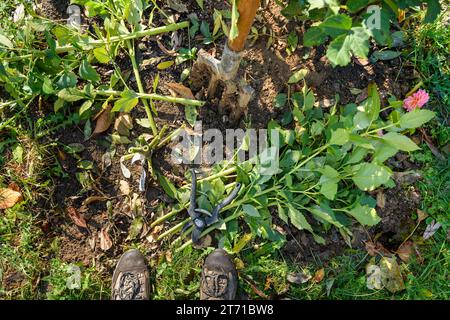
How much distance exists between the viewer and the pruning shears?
1763mm

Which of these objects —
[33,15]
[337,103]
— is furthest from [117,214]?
[337,103]

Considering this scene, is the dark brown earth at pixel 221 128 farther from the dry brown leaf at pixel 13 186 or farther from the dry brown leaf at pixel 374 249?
the dry brown leaf at pixel 13 186

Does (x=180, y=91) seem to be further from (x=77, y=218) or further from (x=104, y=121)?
(x=77, y=218)

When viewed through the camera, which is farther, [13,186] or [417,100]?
[13,186]

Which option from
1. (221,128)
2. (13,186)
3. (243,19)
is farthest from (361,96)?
(13,186)

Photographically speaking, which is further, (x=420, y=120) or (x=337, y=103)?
(x=337, y=103)

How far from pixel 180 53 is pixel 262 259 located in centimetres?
92

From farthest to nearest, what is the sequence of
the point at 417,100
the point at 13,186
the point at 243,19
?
1. the point at 13,186
2. the point at 417,100
3. the point at 243,19

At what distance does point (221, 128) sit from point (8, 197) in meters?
0.91

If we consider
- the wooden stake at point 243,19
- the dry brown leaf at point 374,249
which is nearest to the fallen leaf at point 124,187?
the wooden stake at point 243,19

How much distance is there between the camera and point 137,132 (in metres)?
1.91

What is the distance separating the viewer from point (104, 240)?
1.85 meters

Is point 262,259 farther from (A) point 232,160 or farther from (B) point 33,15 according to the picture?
(B) point 33,15
